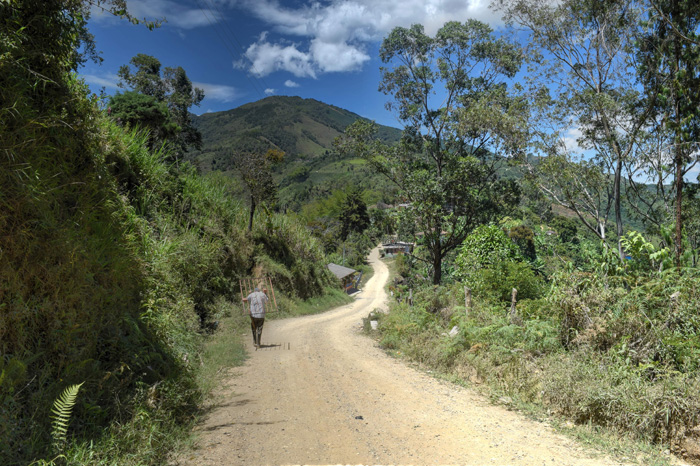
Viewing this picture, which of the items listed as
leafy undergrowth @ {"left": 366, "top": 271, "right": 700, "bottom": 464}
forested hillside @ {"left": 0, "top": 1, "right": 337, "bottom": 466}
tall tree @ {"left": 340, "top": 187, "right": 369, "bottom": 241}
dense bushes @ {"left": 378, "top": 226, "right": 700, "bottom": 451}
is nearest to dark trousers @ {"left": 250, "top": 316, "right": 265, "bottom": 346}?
forested hillside @ {"left": 0, "top": 1, "right": 337, "bottom": 466}

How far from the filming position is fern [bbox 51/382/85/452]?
3.41m

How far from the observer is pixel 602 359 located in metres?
6.13

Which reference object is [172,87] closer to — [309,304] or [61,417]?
[309,304]

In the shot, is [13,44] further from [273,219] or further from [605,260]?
[273,219]

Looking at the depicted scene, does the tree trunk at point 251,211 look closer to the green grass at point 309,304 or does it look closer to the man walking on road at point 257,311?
the green grass at point 309,304

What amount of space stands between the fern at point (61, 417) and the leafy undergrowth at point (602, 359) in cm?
575

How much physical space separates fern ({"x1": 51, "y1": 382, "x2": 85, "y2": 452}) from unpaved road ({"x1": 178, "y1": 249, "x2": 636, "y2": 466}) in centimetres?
114

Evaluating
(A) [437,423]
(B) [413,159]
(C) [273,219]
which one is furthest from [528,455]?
(C) [273,219]

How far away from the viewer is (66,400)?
3480mm

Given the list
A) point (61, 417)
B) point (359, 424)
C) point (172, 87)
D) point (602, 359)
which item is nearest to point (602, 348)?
point (602, 359)

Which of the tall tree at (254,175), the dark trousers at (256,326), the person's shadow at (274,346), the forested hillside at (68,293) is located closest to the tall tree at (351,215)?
the tall tree at (254,175)

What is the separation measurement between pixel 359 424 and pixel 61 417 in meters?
3.30

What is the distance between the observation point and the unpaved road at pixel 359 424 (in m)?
4.26

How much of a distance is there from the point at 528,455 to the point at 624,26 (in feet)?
51.3
